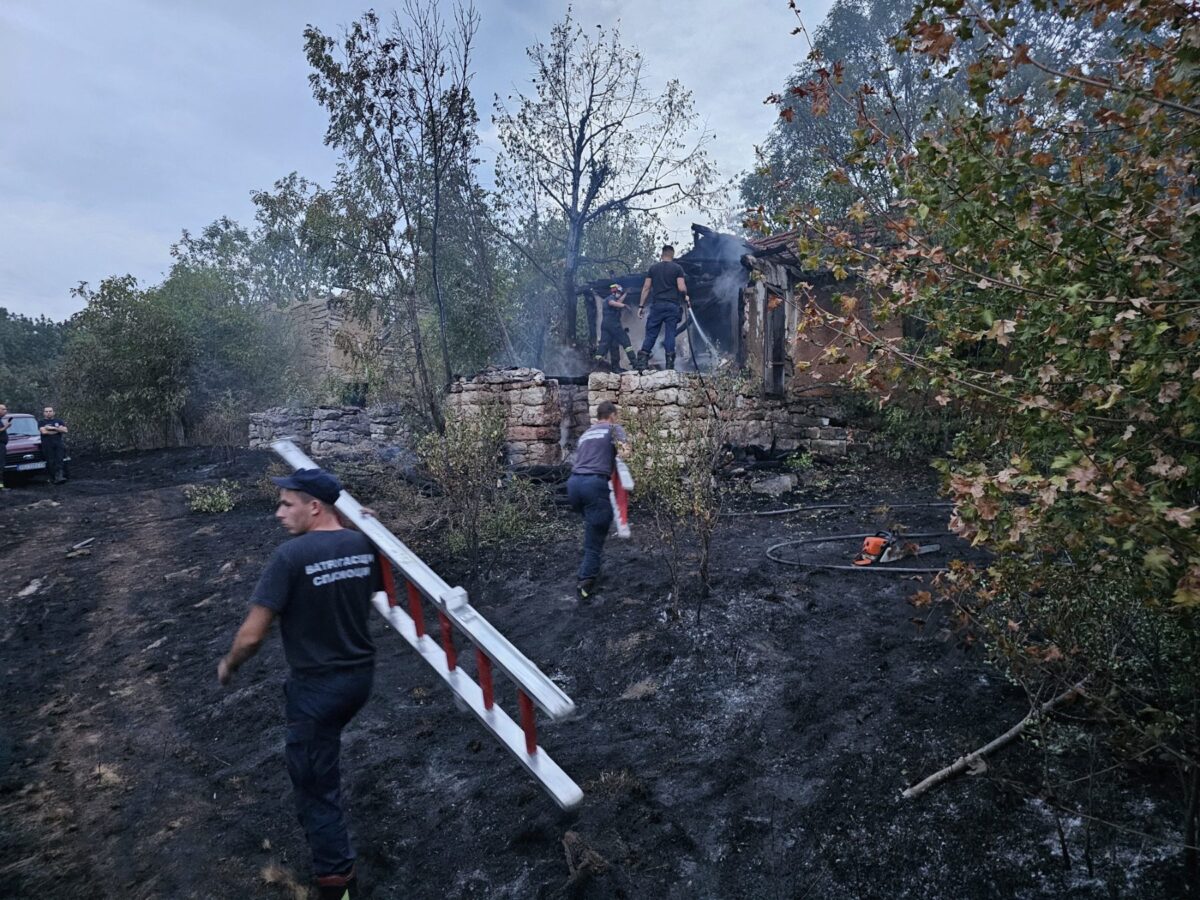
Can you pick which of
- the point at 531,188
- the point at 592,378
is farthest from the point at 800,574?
the point at 531,188

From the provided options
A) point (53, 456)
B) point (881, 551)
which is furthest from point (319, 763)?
point (53, 456)

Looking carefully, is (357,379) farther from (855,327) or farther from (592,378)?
(855,327)

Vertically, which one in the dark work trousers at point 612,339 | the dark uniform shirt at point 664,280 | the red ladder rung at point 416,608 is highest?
the dark uniform shirt at point 664,280

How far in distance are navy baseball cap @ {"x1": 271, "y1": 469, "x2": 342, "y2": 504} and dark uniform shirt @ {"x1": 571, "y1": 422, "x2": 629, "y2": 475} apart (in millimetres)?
3413

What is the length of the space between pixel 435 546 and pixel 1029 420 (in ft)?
22.2

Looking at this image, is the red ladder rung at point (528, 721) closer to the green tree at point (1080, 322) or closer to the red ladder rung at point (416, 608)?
the red ladder rung at point (416, 608)

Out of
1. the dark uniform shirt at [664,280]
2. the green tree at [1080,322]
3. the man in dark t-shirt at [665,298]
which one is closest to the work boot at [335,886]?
the green tree at [1080,322]

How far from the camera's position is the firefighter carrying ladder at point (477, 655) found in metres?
2.75

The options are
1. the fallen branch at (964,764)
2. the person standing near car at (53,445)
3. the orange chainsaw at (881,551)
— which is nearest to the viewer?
the fallen branch at (964,764)


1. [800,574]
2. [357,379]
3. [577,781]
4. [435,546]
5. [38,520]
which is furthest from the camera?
[357,379]

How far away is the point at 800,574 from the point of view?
6.54 m

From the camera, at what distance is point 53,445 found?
1473 centimetres

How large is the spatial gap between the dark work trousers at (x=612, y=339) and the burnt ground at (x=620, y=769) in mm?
8368

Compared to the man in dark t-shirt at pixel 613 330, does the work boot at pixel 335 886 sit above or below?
below
